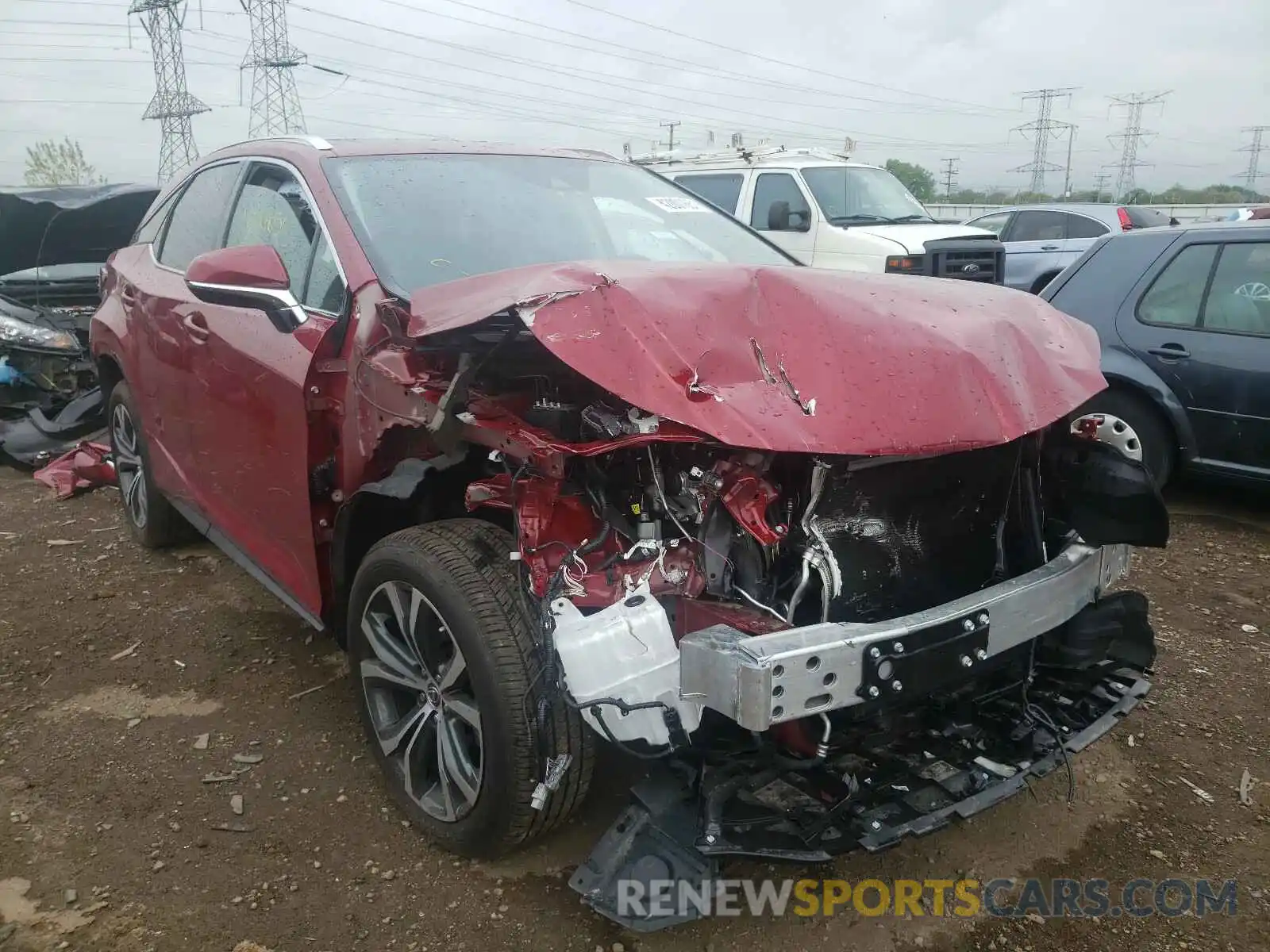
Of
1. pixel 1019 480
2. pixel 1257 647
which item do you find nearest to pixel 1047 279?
pixel 1257 647

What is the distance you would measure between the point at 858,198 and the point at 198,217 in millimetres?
7795

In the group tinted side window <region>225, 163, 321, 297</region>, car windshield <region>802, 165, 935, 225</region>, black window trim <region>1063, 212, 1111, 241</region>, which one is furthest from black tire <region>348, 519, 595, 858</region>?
black window trim <region>1063, 212, 1111, 241</region>

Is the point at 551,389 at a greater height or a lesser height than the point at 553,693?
greater

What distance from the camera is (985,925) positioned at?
7.66 ft

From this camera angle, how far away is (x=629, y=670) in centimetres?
201

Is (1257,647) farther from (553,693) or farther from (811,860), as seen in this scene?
(553,693)

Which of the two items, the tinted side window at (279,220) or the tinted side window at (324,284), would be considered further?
the tinted side window at (279,220)

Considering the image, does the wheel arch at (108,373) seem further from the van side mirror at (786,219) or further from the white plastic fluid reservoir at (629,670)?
the van side mirror at (786,219)

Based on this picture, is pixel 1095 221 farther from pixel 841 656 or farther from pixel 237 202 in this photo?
pixel 841 656

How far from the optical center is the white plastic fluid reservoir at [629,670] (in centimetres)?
200

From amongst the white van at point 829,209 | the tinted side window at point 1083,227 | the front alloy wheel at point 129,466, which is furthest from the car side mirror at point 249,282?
the tinted side window at point 1083,227

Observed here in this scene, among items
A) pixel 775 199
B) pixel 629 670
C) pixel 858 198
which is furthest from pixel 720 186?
pixel 629 670

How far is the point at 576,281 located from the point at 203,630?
8.95ft

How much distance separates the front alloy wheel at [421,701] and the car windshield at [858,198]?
27.0 ft
